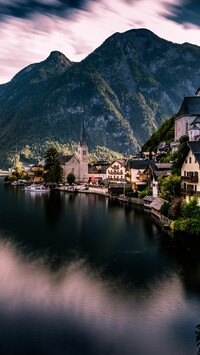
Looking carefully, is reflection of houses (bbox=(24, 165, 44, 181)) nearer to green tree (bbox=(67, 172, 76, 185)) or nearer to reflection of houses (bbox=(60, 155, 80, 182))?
reflection of houses (bbox=(60, 155, 80, 182))

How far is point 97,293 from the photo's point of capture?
26625 mm

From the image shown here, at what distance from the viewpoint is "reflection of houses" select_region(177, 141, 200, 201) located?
44.9 meters

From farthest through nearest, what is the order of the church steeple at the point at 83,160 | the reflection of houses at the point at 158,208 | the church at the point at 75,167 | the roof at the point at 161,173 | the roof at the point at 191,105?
the church steeple at the point at 83,160, the church at the point at 75,167, the roof at the point at 191,105, the roof at the point at 161,173, the reflection of houses at the point at 158,208

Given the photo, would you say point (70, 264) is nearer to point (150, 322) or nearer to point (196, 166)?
point (150, 322)

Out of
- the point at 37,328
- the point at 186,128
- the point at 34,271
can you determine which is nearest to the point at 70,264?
the point at 34,271

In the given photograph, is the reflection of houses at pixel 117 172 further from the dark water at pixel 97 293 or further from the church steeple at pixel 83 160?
the dark water at pixel 97 293

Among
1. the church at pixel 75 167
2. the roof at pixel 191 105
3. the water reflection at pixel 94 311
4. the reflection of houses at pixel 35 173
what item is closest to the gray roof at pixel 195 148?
the water reflection at pixel 94 311

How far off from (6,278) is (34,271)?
2583mm

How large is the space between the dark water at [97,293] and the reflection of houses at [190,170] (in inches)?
241

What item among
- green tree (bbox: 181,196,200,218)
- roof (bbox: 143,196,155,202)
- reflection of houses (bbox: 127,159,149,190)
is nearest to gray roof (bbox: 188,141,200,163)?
green tree (bbox: 181,196,200,218)

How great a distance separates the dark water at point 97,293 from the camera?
20.3m

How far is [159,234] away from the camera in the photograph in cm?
4472

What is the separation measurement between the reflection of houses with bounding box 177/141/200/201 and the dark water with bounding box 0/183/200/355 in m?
6.13

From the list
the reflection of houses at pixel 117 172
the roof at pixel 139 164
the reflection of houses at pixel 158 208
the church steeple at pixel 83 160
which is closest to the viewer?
the reflection of houses at pixel 158 208
